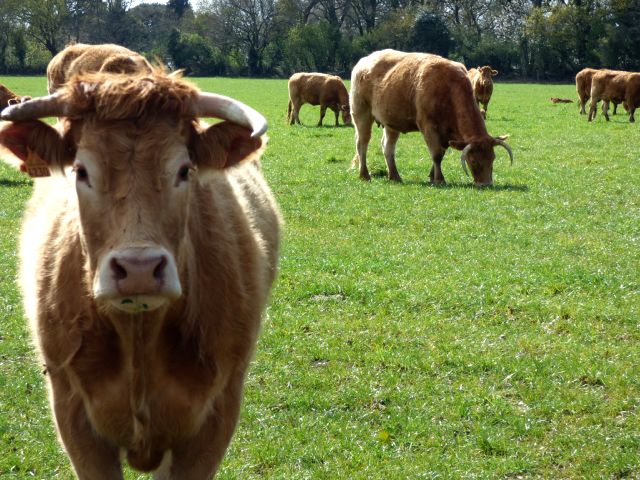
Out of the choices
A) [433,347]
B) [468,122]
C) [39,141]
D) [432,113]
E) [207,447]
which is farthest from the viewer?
[432,113]

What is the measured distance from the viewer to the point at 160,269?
3.14 meters

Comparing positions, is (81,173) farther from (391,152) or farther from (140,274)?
(391,152)

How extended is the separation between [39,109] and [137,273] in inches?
39.4

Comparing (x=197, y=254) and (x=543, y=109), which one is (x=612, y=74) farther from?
(x=197, y=254)

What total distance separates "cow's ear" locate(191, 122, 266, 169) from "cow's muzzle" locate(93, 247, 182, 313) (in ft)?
2.39

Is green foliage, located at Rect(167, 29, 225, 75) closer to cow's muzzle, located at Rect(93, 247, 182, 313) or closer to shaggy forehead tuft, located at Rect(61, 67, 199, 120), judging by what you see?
shaggy forehead tuft, located at Rect(61, 67, 199, 120)

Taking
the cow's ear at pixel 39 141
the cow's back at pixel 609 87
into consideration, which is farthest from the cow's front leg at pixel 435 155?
the cow's back at pixel 609 87

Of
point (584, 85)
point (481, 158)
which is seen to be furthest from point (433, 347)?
point (584, 85)

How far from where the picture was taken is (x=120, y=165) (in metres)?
3.36

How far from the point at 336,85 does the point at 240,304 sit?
29396mm

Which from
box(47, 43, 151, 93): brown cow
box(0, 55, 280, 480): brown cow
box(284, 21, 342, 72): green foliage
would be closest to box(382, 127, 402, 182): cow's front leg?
box(47, 43, 151, 93): brown cow

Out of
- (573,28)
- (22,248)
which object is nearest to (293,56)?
(573,28)

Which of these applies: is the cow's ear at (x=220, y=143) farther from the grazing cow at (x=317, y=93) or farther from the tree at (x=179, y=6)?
the tree at (x=179, y=6)

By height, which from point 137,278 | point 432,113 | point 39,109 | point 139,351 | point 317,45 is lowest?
point 139,351
